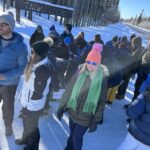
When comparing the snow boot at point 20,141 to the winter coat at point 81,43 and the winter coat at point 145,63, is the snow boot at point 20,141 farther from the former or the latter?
the winter coat at point 81,43

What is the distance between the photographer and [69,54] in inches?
278

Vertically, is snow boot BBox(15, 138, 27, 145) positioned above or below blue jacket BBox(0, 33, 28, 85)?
below

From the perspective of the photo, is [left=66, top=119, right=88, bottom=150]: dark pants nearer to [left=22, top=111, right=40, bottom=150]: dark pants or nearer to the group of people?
the group of people

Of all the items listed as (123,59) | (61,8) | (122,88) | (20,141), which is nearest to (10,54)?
(20,141)

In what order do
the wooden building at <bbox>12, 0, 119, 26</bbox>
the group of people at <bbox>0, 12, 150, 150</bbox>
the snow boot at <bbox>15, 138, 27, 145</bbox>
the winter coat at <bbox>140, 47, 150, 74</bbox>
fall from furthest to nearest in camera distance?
1. the wooden building at <bbox>12, 0, 119, 26</bbox>
2. the winter coat at <bbox>140, 47, 150, 74</bbox>
3. the snow boot at <bbox>15, 138, 27, 145</bbox>
4. the group of people at <bbox>0, 12, 150, 150</bbox>

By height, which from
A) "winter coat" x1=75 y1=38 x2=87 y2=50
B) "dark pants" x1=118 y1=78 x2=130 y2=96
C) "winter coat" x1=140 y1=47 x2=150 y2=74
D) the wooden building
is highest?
"winter coat" x1=140 y1=47 x2=150 y2=74

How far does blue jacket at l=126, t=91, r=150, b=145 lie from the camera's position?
2.99m

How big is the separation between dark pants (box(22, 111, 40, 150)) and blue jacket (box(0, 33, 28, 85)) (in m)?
0.57

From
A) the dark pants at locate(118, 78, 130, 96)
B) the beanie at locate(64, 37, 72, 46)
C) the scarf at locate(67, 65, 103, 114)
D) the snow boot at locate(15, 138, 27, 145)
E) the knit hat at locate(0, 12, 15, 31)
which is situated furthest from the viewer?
the dark pants at locate(118, 78, 130, 96)

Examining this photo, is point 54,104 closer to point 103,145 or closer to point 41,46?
point 103,145

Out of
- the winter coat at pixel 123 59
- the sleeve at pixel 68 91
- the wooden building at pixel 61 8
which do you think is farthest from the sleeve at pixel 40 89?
the wooden building at pixel 61 8

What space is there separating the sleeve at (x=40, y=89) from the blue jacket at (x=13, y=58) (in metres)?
0.42

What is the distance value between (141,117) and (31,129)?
1.50 metres

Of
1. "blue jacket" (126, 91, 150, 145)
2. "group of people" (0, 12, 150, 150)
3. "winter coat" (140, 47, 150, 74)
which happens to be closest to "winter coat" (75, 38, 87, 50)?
"winter coat" (140, 47, 150, 74)
